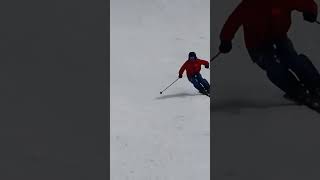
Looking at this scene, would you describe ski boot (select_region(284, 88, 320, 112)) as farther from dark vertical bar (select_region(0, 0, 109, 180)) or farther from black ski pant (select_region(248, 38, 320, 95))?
dark vertical bar (select_region(0, 0, 109, 180))

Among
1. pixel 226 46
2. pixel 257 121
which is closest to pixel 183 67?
pixel 226 46

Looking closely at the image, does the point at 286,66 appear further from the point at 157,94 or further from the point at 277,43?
the point at 157,94

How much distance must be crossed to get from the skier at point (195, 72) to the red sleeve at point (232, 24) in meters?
0.11

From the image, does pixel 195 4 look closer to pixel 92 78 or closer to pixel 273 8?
pixel 273 8

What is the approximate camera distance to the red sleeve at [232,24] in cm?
175

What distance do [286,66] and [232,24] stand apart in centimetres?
24

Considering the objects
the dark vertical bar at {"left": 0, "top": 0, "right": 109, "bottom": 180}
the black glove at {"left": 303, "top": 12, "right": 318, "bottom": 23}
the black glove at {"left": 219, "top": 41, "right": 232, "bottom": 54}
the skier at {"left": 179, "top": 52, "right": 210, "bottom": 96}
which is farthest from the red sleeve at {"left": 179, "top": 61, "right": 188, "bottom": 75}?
the black glove at {"left": 303, "top": 12, "right": 318, "bottom": 23}

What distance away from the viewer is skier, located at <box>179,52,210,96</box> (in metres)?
1.77

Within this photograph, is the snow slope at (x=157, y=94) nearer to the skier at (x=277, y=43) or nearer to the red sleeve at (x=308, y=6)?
the skier at (x=277, y=43)

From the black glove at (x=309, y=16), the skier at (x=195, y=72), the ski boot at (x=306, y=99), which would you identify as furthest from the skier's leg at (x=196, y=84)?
the black glove at (x=309, y=16)

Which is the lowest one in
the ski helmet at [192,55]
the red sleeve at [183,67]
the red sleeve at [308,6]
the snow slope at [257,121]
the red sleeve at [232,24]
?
the snow slope at [257,121]

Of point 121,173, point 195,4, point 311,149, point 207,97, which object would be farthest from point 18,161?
point 311,149

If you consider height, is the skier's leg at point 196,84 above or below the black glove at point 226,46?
below

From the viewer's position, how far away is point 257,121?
1.76 metres
